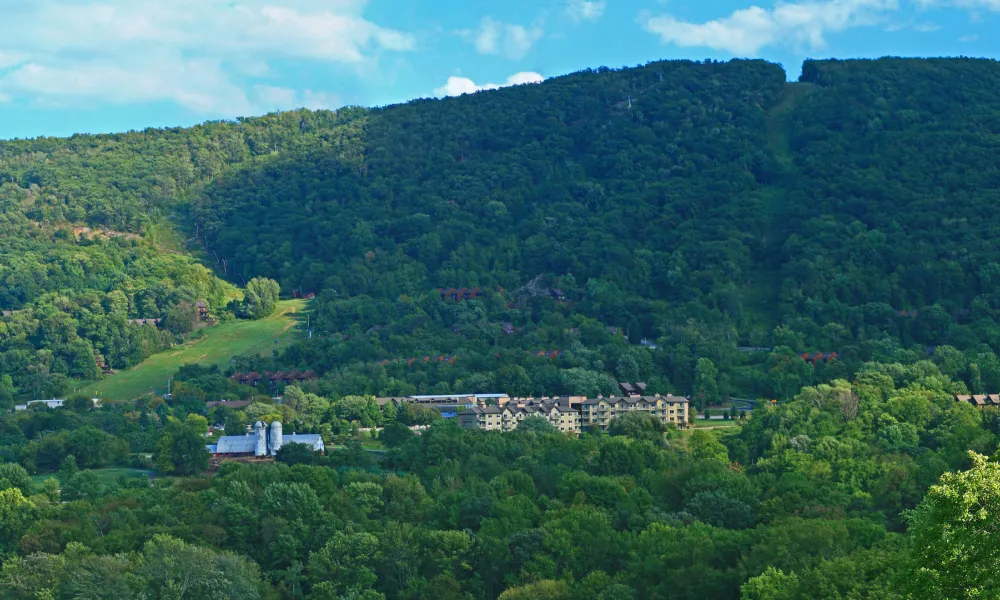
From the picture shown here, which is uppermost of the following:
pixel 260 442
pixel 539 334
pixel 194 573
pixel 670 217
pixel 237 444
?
pixel 670 217

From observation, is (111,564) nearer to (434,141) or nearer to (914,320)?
(914,320)

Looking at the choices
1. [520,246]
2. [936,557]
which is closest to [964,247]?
[520,246]

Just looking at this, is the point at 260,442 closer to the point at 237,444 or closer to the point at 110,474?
the point at 237,444

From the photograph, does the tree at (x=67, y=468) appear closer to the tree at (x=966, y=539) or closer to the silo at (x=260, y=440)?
the silo at (x=260, y=440)

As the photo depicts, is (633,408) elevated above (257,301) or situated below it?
below

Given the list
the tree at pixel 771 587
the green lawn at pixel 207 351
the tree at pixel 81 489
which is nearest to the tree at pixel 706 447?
the tree at pixel 771 587

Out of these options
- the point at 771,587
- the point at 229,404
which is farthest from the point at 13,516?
the point at 771,587

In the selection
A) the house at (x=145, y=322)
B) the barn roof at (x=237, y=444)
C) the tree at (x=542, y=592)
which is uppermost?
the house at (x=145, y=322)

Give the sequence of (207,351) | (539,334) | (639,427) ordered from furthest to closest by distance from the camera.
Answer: (207,351), (539,334), (639,427)
